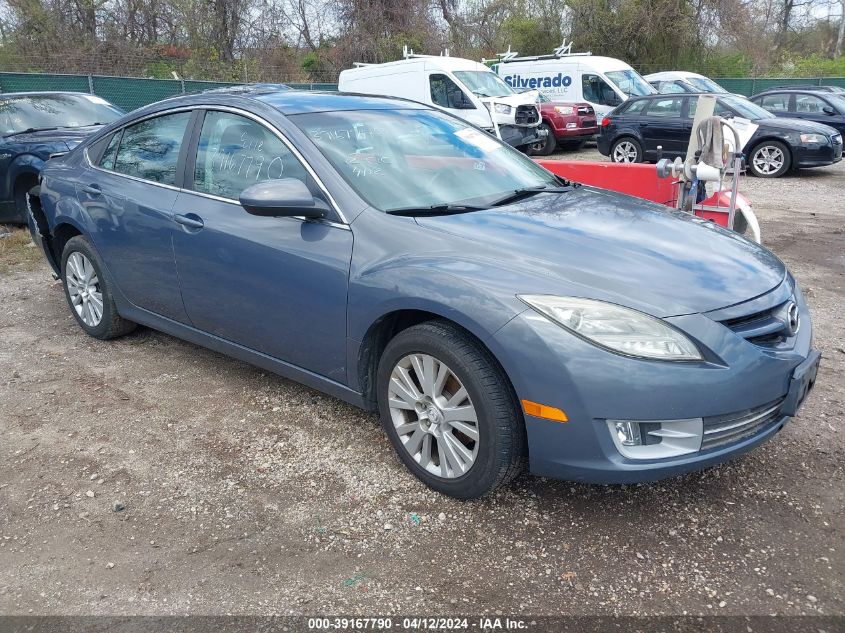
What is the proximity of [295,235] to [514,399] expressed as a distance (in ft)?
4.34

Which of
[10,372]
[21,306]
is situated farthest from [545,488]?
[21,306]

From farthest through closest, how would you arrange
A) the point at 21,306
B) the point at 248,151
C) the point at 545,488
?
1. the point at 21,306
2. the point at 248,151
3. the point at 545,488

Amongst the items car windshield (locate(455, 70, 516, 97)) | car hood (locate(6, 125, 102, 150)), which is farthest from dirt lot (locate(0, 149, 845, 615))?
car windshield (locate(455, 70, 516, 97))

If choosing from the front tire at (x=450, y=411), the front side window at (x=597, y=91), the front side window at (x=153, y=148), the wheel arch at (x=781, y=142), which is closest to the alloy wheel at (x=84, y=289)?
the front side window at (x=153, y=148)

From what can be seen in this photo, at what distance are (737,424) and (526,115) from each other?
48.6ft

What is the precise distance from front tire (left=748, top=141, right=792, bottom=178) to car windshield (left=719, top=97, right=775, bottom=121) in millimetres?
632

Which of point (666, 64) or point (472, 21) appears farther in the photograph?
point (472, 21)

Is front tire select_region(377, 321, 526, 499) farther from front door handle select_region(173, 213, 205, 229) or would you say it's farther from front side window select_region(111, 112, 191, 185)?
front side window select_region(111, 112, 191, 185)

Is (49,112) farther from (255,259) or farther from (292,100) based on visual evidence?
(255,259)

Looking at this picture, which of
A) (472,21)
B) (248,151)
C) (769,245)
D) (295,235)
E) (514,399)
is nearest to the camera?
(514,399)

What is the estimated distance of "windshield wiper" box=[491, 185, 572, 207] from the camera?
3.59 m

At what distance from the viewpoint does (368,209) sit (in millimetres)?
3252

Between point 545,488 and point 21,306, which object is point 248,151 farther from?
point 21,306

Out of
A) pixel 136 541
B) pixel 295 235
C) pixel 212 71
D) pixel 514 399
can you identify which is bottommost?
pixel 136 541
